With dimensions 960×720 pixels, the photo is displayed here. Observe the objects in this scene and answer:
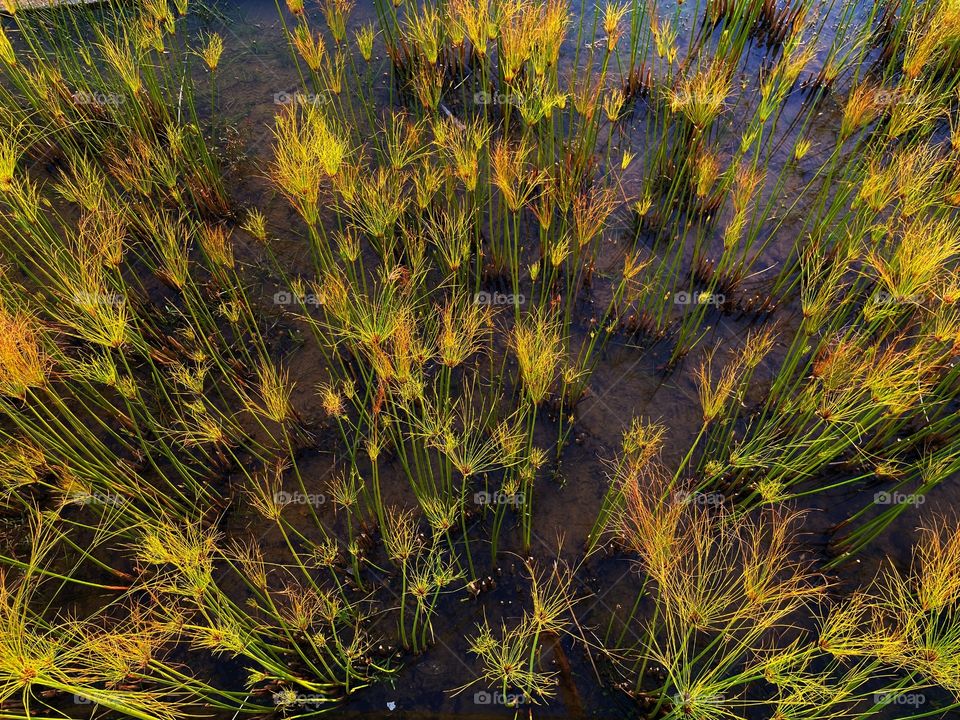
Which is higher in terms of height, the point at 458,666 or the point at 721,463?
the point at 721,463

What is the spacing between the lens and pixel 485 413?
2.92 m

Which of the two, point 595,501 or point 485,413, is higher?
point 485,413

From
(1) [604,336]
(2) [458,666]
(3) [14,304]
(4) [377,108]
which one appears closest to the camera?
(2) [458,666]

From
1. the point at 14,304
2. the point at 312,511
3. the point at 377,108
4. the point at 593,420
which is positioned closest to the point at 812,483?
the point at 593,420

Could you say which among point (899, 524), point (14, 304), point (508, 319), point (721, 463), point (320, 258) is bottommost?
point (899, 524)

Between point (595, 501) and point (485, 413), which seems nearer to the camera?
point (595, 501)

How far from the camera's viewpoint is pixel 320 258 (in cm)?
340

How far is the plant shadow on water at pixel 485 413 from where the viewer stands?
2195mm

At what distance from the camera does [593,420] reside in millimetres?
2887

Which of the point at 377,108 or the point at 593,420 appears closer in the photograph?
the point at 593,420

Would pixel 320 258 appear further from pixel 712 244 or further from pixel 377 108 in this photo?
pixel 712 244

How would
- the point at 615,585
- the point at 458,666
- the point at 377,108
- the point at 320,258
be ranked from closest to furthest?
the point at 458,666
the point at 615,585
the point at 320,258
the point at 377,108

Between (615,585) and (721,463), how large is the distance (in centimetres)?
69

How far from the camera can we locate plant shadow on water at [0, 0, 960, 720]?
7.20ft
